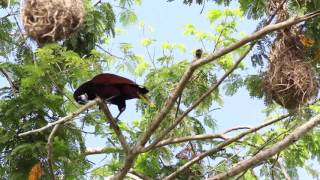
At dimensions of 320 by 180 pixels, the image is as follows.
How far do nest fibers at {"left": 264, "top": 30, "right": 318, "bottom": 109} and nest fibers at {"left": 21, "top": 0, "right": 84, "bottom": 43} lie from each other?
127cm

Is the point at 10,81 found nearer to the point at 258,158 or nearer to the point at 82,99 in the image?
the point at 82,99

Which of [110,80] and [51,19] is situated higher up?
[51,19]

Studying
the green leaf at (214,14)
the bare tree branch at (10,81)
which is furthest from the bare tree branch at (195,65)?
the green leaf at (214,14)

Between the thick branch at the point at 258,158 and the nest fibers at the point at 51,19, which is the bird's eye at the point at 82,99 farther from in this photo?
the thick branch at the point at 258,158

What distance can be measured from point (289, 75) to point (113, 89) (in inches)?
42.9

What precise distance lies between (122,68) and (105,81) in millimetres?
2390

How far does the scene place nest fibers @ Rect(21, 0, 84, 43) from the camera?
3.92 metres

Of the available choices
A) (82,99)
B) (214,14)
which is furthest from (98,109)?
(214,14)

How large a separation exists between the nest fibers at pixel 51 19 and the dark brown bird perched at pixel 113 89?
1.95 ft

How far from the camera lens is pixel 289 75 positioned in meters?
3.73

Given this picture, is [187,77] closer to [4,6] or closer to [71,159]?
[71,159]

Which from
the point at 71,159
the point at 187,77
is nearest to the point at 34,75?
the point at 71,159

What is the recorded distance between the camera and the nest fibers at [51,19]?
3922 mm

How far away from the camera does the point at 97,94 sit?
11.1 feet
